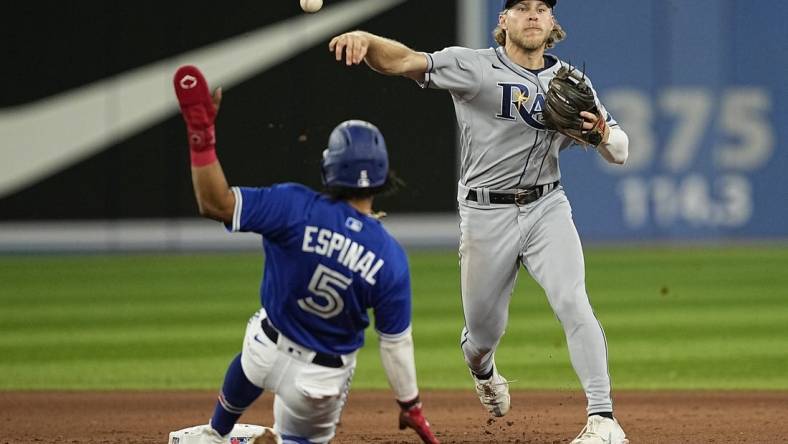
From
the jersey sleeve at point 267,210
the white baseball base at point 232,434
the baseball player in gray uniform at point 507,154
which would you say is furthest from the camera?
the baseball player in gray uniform at point 507,154

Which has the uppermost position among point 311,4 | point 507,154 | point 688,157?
point 311,4

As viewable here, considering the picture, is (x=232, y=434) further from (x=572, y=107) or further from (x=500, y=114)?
(x=572, y=107)

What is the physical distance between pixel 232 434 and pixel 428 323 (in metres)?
5.45

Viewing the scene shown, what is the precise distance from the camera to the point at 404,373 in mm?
4480

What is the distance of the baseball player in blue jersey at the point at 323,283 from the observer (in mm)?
4320

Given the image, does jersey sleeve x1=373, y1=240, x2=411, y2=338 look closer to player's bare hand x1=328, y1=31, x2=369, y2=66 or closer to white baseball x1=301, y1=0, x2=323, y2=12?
player's bare hand x1=328, y1=31, x2=369, y2=66

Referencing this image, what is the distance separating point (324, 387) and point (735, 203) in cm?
1282

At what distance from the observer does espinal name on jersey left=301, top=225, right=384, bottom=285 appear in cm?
432

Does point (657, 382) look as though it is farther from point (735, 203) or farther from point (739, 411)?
point (735, 203)

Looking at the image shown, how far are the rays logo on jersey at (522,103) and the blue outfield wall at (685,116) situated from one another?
10.6 m

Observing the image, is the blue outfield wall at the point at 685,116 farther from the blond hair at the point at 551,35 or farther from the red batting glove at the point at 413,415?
the red batting glove at the point at 413,415

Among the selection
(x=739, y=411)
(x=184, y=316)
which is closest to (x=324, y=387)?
(x=739, y=411)

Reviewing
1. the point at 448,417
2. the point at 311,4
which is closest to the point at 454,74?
the point at 311,4

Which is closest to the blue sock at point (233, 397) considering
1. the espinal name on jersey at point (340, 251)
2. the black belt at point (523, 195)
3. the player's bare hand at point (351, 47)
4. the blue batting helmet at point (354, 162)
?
the espinal name on jersey at point (340, 251)
